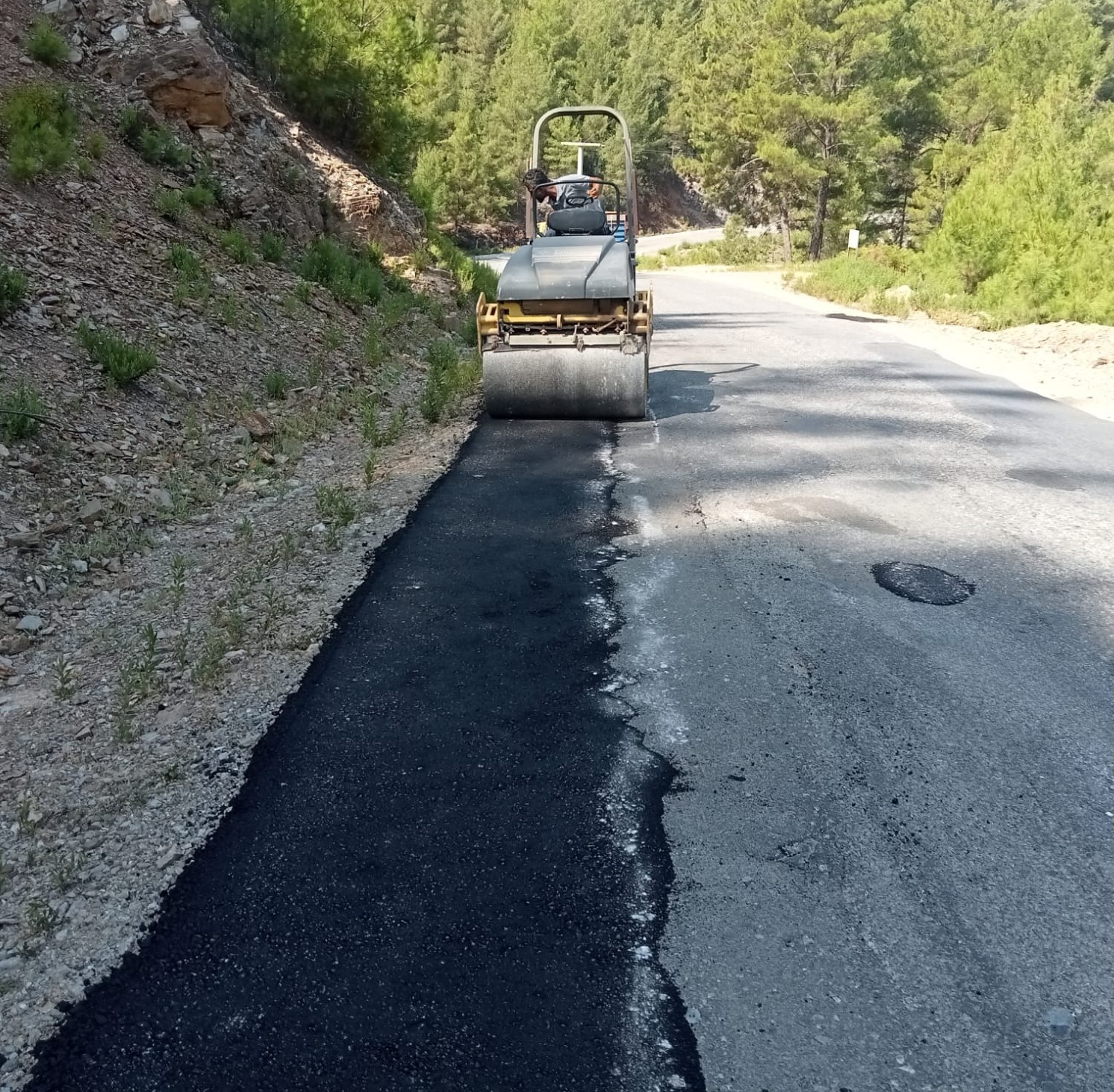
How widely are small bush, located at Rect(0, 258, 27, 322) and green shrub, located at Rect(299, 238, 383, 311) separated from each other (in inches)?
185

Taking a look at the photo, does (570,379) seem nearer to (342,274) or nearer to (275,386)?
(275,386)

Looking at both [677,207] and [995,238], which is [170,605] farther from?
[677,207]

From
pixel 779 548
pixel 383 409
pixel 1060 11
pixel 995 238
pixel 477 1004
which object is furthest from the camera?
pixel 1060 11

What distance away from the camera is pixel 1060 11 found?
139 ft

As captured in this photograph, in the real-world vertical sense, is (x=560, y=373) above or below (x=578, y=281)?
below

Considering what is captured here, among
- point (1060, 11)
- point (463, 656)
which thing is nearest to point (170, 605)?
point (463, 656)

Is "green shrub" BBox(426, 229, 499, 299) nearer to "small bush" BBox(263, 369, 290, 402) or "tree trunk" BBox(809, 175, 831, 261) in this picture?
"small bush" BBox(263, 369, 290, 402)

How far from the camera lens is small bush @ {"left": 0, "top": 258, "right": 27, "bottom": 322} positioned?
23.7 feet

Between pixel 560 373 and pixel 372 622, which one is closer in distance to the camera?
pixel 372 622

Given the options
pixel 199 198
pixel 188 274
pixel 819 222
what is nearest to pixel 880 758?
pixel 188 274

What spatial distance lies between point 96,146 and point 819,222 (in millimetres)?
35243

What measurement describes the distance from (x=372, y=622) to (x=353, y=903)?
2112 millimetres

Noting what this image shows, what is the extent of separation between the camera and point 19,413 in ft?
20.4

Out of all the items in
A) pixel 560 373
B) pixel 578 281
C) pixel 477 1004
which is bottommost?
pixel 477 1004
